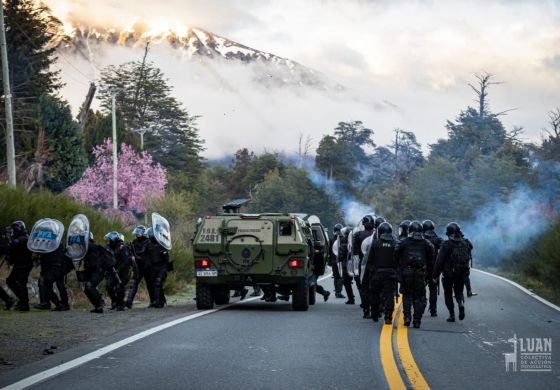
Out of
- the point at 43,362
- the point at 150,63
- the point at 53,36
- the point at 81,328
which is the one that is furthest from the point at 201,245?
the point at 150,63

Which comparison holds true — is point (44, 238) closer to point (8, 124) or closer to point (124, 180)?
point (8, 124)

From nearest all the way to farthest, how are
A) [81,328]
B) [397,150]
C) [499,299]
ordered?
[81,328] < [499,299] < [397,150]

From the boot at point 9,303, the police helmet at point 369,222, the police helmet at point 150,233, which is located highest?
the police helmet at point 369,222

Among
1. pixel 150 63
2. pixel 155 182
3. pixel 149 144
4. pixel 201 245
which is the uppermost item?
pixel 150 63

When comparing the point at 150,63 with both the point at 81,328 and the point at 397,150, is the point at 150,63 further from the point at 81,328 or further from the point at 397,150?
the point at 81,328

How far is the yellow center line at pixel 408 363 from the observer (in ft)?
28.7

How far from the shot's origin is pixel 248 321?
1509cm

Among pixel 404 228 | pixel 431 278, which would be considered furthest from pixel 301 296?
pixel 431 278

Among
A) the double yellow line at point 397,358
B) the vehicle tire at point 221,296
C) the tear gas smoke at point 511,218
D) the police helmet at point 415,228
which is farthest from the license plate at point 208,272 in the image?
the tear gas smoke at point 511,218

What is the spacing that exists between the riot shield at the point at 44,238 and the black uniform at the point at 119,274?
1.07 m

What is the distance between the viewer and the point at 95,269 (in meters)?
17.0

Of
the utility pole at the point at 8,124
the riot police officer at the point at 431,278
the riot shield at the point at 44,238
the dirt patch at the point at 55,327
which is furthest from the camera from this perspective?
the utility pole at the point at 8,124

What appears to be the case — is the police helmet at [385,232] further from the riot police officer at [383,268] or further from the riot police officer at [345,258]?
the riot police officer at [345,258]

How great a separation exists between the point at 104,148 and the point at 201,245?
51.9 metres
